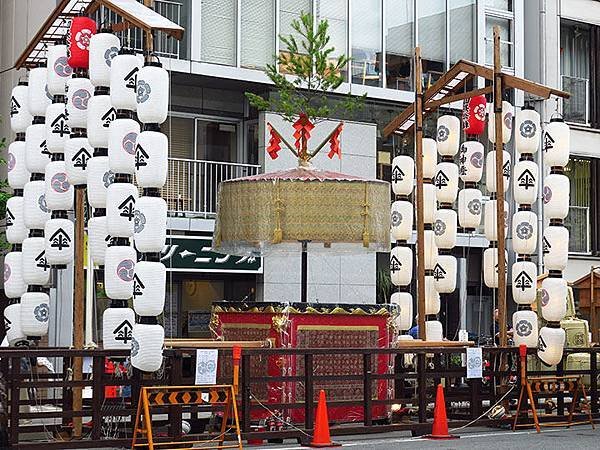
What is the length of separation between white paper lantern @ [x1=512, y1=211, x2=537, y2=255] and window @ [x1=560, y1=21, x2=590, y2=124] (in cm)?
1723

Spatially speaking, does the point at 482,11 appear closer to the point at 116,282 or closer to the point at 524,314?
the point at 524,314

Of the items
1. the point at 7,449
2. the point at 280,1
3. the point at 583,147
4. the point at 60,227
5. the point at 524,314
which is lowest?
the point at 7,449

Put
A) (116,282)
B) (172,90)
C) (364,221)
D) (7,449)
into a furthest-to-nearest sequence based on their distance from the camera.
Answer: (172,90) → (364,221) → (116,282) → (7,449)

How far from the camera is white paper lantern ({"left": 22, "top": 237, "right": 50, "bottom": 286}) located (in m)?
20.2

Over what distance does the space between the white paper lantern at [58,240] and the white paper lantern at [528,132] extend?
8.44 metres

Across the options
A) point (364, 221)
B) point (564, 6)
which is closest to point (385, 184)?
point (364, 221)

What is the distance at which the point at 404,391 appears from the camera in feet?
72.2

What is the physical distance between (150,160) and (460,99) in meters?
8.99

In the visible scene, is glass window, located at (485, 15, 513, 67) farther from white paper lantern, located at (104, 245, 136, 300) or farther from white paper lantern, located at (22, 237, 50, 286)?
white paper lantern, located at (104, 245, 136, 300)

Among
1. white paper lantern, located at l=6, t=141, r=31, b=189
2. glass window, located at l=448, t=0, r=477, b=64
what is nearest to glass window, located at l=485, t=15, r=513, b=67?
glass window, located at l=448, t=0, r=477, b=64

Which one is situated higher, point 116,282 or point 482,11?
point 482,11

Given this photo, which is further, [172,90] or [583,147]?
[583,147]

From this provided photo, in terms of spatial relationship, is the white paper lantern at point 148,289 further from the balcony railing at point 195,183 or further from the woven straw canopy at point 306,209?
the balcony railing at point 195,183

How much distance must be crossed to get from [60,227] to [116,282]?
99.1 inches
